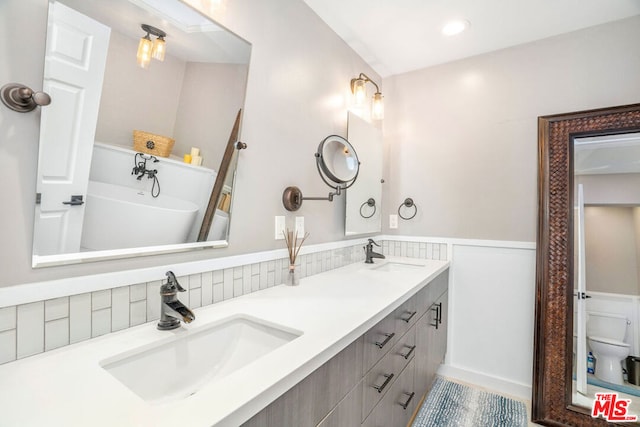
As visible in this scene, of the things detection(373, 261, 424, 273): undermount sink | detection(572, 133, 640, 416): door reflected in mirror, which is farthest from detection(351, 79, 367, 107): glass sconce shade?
detection(572, 133, 640, 416): door reflected in mirror

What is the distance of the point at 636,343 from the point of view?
1698 mm

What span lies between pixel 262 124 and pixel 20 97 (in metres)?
0.85

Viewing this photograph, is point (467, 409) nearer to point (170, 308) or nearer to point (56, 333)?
point (170, 308)

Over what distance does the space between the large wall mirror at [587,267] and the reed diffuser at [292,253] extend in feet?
5.09

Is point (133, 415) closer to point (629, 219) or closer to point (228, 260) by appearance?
point (228, 260)

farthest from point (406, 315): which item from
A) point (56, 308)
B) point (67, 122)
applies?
point (67, 122)

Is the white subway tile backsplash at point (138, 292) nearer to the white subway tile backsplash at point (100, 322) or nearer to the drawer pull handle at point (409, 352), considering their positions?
the white subway tile backsplash at point (100, 322)

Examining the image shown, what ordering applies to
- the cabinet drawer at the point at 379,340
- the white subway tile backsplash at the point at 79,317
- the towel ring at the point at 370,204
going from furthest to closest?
the towel ring at the point at 370,204 → the cabinet drawer at the point at 379,340 → the white subway tile backsplash at the point at 79,317

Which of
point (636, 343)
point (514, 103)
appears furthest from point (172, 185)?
point (636, 343)

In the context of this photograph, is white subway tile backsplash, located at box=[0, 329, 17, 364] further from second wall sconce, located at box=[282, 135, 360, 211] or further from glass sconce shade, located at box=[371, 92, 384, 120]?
glass sconce shade, located at box=[371, 92, 384, 120]

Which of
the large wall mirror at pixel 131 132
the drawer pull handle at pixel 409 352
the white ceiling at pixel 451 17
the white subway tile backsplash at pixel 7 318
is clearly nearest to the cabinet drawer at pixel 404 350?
the drawer pull handle at pixel 409 352

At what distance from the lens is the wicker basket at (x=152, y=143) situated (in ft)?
3.21

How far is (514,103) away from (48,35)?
246 centimetres

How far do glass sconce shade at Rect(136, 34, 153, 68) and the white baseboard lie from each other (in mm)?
2602
